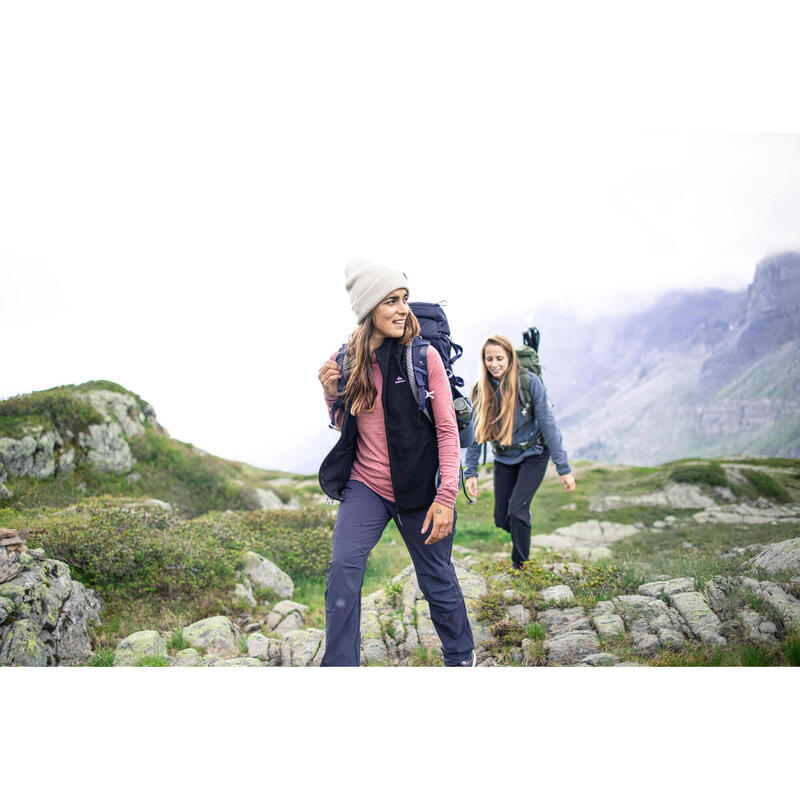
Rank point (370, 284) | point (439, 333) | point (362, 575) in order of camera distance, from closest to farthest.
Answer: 1. point (362, 575)
2. point (370, 284)
3. point (439, 333)

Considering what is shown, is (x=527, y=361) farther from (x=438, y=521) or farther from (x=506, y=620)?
(x=438, y=521)

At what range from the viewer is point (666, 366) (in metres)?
29.8

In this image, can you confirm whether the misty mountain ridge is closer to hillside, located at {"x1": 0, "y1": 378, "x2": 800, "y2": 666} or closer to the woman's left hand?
the woman's left hand

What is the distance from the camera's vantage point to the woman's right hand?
3.14 meters

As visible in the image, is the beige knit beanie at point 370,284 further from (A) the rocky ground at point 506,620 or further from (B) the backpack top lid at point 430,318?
(A) the rocky ground at point 506,620

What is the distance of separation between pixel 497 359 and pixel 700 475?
12.6m

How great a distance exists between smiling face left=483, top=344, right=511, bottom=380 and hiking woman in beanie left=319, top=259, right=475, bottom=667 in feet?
7.38

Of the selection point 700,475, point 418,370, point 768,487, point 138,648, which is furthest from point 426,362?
point 700,475

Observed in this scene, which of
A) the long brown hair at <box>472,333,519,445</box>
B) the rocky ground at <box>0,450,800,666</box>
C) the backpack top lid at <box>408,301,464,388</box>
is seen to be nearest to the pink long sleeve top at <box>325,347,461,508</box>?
the backpack top lid at <box>408,301,464,388</box>

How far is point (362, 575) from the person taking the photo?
296 cm

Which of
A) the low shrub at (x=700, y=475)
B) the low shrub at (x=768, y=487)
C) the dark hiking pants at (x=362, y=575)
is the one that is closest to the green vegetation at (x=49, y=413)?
the dark hiking pants at (x=362, y=575)

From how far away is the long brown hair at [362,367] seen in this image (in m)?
3.09
